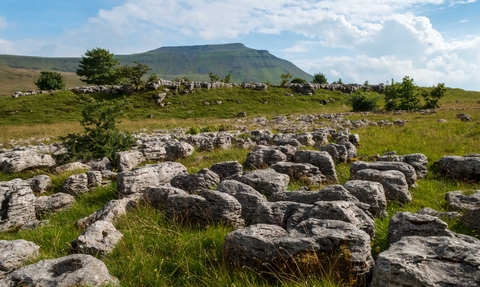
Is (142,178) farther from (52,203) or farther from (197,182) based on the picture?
(52,203)

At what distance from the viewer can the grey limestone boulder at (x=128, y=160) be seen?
12895 mm

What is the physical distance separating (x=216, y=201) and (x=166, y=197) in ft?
5.71

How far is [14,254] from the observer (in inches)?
217

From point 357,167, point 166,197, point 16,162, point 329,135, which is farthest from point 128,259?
point 329,135

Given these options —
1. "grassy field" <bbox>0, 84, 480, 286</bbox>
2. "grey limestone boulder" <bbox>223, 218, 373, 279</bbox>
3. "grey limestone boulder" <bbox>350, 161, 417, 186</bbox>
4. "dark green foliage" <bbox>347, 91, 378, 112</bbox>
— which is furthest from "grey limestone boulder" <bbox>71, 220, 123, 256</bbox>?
"dark green foliage" <bbox>347, 91, 378, 112</bbox>

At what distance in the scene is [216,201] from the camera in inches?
260

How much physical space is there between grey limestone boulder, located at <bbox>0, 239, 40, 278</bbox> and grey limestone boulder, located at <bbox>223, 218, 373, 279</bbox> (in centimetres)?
385

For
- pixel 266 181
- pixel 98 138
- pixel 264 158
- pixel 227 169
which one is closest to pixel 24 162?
pixel 98 138

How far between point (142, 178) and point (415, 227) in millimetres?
7577

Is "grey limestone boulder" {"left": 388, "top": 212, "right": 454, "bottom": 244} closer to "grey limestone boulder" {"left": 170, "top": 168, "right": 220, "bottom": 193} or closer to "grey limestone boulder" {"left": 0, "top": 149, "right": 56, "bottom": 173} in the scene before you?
"grey limestone boulder" {"left": 170, "top": 168, "right": 220, "bottom": 193}

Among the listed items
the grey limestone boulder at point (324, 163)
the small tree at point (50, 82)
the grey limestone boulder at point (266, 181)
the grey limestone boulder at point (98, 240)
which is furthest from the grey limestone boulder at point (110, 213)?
the small tree at point (50, 82)

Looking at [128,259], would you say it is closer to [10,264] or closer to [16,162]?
[10,264]

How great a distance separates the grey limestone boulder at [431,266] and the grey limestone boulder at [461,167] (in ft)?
21.3

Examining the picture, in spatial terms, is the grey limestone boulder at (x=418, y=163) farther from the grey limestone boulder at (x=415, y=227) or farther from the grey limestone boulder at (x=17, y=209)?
the grey limestone boulder at (x=17, y=209)
